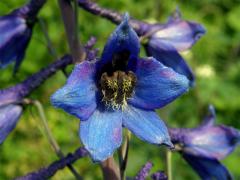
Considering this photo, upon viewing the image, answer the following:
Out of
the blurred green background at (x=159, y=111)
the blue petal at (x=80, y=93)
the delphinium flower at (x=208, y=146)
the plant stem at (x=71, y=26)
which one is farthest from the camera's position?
the blurred green background at (x=159, y=111)

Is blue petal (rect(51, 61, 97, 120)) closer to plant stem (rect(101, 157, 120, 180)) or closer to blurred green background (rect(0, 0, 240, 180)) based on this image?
plant stem (rect(101, 157, 120, 180))

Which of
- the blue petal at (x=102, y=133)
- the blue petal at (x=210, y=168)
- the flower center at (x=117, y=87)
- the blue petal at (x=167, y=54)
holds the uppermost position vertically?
the flower center at (x=117, y=87)

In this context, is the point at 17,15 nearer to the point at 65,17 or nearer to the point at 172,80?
the point at 65,17

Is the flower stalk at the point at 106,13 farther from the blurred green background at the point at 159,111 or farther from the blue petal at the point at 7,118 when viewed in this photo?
the blurred green background at the point at 159,111

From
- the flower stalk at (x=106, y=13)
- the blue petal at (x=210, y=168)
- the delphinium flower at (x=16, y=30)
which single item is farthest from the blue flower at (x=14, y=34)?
the blue petal at (x=210, y=168)

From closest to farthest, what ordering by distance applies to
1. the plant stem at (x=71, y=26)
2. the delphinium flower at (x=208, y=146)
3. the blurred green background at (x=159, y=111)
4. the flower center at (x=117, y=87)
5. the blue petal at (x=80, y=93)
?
the blue petal at (x=80, y=93), the flower center at (x=117, y=87), the plant stem at (x=71, y=26), the delphinium flower at (x=208, y=146), the blurred green background at (x=159, y=111)

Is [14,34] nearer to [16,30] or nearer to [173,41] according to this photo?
[16,30]

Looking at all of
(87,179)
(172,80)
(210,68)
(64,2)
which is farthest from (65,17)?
(210,68)
